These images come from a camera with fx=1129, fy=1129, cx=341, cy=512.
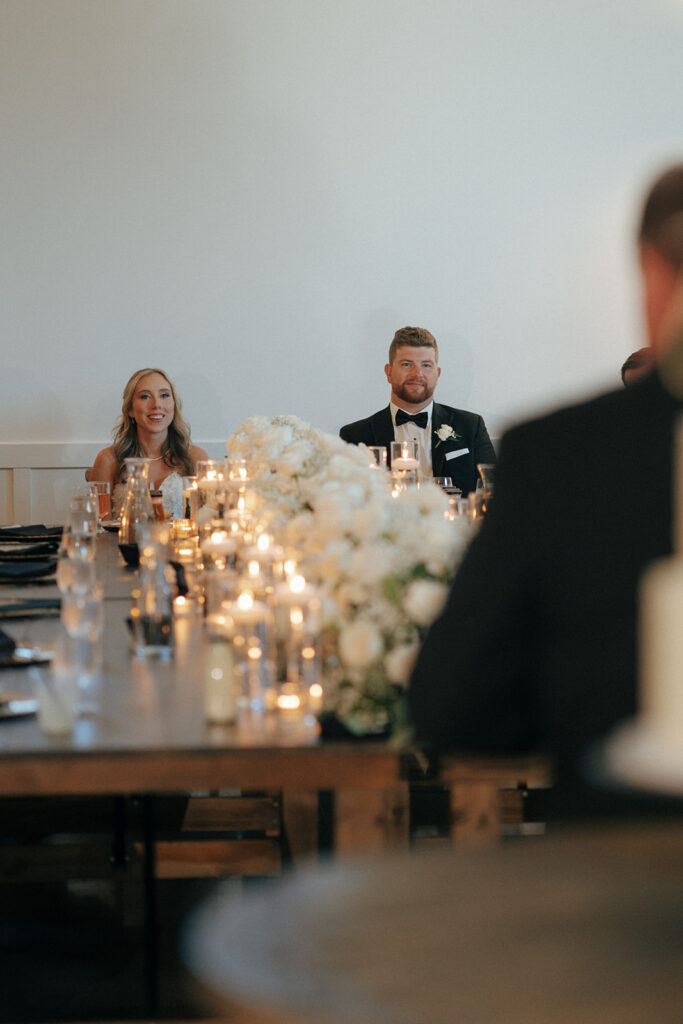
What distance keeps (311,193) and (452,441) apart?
1.61 metres

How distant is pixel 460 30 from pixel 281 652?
17.5 feet

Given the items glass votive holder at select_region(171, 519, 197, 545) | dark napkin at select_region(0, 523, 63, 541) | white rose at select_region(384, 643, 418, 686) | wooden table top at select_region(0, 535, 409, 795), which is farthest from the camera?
dark napkin at select_region(0, 523, 63, 541)

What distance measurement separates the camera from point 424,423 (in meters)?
5.62

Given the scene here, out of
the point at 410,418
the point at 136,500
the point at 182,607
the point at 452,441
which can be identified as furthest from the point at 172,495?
the point at 182,607

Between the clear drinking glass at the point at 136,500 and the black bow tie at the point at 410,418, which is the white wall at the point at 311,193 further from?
the clear drinking glass at the point at 136,500

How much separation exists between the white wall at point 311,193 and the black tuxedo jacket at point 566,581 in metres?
4.97

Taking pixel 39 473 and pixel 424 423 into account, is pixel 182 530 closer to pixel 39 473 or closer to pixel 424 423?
pixel 424 423

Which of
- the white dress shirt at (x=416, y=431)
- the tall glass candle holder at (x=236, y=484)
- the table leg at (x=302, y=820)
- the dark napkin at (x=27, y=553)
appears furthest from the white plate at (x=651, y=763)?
the white dress shirt at (x=416, y=431)

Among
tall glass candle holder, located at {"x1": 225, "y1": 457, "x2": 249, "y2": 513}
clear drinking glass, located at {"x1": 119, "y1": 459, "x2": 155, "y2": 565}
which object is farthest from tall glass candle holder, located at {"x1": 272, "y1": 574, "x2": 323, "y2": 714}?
clear drinking glass, located at {"x1": 119, "y1": 459, "x2": 155, "y2": 565}

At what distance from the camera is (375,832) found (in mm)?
1627

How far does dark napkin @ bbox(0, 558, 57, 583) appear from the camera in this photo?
3262 millimetres

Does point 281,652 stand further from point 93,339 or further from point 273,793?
point 93,339

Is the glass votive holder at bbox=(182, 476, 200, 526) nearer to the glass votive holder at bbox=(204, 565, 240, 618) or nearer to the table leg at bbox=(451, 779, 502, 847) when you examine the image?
the glass votive holder at bbox=(204, 565, 240, 618)

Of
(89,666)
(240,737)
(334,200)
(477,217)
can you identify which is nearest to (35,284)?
(334,200)
